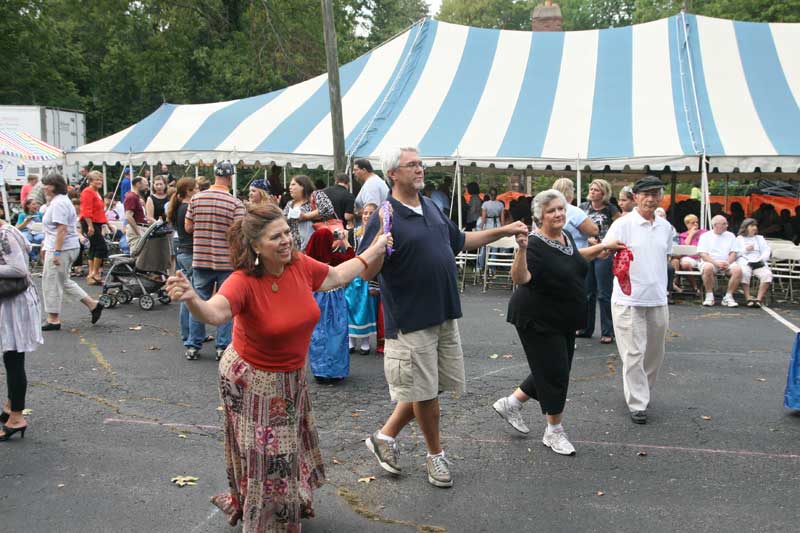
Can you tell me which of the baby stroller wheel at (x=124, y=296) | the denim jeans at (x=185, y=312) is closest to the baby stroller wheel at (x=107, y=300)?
the baby stroller wheel at (x=124, y=296)

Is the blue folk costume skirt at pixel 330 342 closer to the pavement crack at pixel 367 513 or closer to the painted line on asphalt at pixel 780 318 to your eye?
the pavement crack at pixel 367 513

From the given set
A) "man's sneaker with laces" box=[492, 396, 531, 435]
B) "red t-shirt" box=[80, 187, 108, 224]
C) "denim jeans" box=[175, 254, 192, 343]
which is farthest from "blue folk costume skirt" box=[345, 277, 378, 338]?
"red t-shirt" box=[80, 187, 108, 224]

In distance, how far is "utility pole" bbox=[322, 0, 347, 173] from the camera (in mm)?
13562

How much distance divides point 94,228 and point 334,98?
4494 millimetres

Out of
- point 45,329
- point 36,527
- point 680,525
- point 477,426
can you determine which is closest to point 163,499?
point 36,527

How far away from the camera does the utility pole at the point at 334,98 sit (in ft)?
44.5

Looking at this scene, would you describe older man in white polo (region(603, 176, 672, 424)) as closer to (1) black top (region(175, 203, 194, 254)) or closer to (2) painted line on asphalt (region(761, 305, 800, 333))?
(1) black top (region(175, 203, 194, 254))

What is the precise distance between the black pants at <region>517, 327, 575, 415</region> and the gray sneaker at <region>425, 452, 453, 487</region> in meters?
0.84

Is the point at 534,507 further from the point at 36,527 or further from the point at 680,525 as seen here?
the point at 36,527

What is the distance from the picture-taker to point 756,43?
14.7 meters

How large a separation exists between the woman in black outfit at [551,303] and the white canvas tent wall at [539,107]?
800cm

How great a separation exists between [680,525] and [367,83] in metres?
12.9

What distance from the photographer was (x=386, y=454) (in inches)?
185

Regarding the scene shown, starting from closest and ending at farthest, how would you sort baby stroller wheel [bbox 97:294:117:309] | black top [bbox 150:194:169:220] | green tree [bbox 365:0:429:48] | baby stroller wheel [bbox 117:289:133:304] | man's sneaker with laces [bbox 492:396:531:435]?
man's sneaker with laces [bbox 492:396:531:435], baby stroller wheel [bbox 97:294:117:309], baby stroller wheel [bbox 117:289:133:304], black top [bbox 150:194:169:220], green tree [bbox 365:0:429:48]
